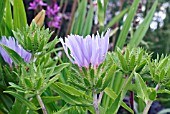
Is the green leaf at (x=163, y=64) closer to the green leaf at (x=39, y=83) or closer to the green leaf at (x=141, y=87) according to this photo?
the green leaf at (x=141, y=87)

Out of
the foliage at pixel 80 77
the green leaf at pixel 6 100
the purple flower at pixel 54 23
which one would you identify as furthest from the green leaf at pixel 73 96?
the purple flower at pixel 54 23

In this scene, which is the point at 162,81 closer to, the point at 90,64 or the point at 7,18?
the point at 90,64

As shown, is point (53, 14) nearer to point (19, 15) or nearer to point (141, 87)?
point (19, 15)

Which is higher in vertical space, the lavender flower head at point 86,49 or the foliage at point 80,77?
the lavender flower head at point 86,49

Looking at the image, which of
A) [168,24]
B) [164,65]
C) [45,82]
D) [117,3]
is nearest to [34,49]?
[45,82]

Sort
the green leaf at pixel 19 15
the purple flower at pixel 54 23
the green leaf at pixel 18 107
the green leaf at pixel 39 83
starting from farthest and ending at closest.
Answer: the purple flower at pixel 54 23 → the green leaf at pixel 19 15 → the green leaf at pixel 18 107 → the green leaf at pixel 39 83

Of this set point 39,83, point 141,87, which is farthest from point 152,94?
point 39,83

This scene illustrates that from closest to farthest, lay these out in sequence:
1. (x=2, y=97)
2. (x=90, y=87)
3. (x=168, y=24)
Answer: (x=90, y=87), (x=2, y=97), (x=168, y=24)

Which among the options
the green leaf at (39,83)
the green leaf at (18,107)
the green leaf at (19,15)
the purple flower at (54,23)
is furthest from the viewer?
the purple flower at (54,23)
